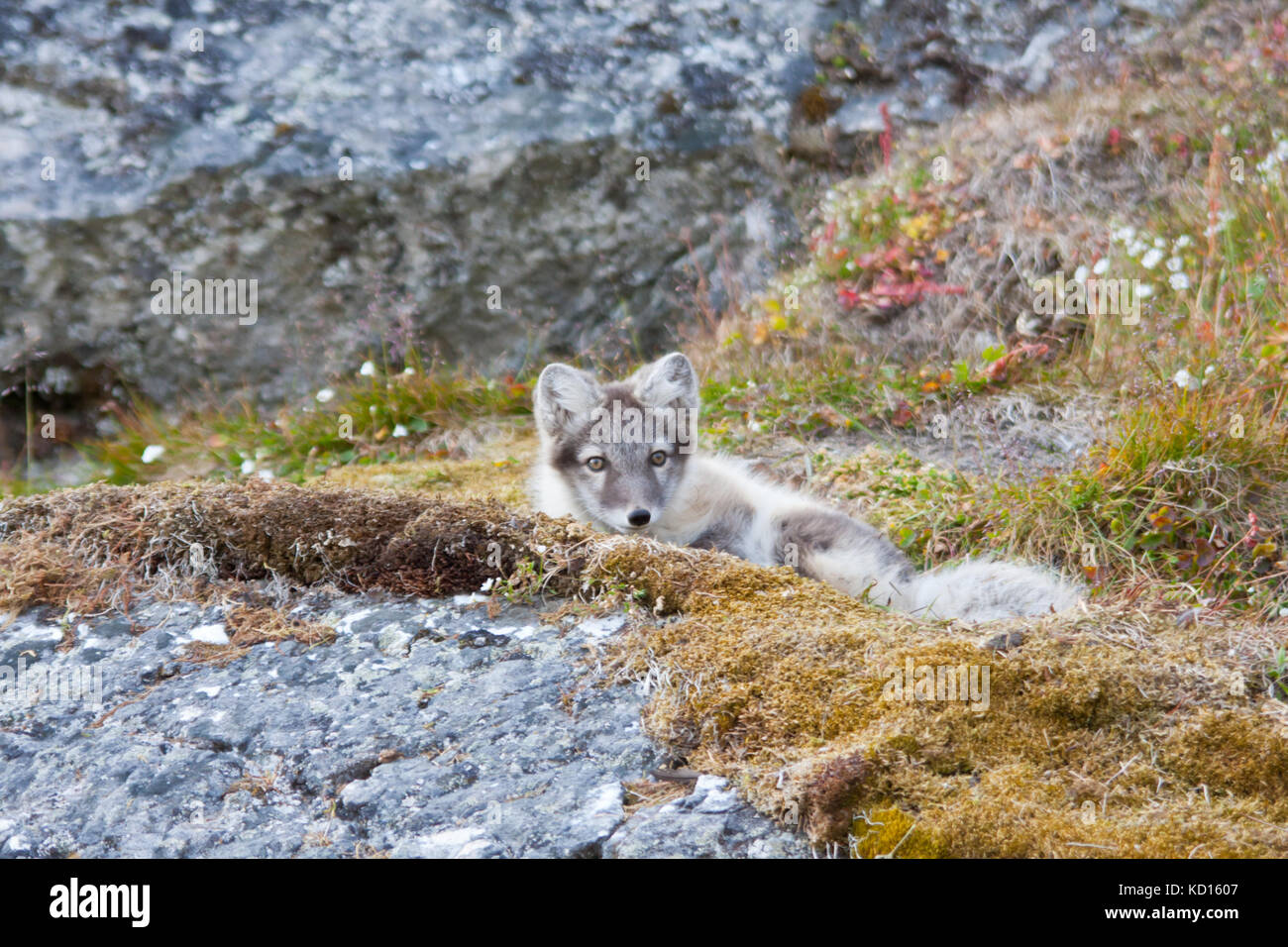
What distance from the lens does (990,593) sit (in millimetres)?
3623

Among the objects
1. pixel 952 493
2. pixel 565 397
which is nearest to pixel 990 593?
pixel 952 493

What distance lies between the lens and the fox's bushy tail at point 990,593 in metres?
3.55

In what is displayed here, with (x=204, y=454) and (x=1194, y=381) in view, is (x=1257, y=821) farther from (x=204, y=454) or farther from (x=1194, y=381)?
(x=204, y=454)

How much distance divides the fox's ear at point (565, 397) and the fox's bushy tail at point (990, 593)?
5.67ft

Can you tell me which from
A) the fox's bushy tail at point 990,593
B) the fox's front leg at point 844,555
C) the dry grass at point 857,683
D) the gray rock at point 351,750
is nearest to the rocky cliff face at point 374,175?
the fox's front leg at point 844,555

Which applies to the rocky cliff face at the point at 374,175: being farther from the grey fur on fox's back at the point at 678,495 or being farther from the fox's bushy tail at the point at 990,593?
the fox's bushy tail at the point at 990,593

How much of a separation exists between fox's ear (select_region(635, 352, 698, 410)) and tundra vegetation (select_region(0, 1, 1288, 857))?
35.1 inches

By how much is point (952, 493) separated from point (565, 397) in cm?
182

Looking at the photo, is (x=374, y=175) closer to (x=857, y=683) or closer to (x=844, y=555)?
(x=844, y=555)

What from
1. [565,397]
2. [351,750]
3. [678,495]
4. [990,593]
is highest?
[565,397]

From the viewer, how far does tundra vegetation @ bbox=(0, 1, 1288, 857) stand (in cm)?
244

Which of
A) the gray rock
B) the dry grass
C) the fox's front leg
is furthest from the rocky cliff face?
the gray rock

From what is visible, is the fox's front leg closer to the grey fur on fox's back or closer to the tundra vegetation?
the grey fur on fox's back

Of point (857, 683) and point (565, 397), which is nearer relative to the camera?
point (857, 683)
